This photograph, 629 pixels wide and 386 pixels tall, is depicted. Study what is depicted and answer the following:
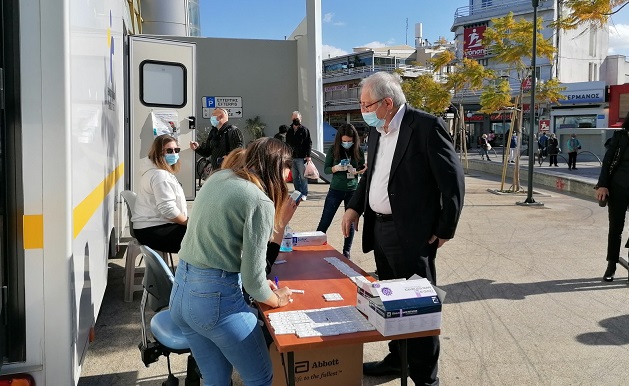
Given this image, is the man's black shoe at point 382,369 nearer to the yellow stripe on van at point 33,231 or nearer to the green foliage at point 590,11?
the yellow stripe on van at point 33,231

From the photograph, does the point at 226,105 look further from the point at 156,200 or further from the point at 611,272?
the point at 611,272

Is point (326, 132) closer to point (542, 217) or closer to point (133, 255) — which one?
point (542, 217)

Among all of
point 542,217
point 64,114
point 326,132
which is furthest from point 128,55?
point 326,132

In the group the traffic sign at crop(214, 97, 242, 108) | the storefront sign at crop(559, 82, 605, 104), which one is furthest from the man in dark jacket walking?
the storefront sign at crop(559, 82, 605, 104)

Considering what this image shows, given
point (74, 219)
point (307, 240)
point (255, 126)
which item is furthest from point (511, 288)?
point (255, 126)

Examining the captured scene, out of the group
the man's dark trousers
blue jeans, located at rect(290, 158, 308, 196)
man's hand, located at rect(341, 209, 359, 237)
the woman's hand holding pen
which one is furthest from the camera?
blue jeans, located at rect(290, 158, 308, 196)

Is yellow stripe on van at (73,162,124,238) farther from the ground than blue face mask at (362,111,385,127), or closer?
closer

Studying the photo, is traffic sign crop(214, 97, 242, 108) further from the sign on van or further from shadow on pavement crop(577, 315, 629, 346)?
shadow on pavement crop(577, 315, 629, 346)

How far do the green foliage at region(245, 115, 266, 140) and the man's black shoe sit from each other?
12782 mm

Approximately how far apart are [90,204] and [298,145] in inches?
340

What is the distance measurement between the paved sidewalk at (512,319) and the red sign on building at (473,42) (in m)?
52.9

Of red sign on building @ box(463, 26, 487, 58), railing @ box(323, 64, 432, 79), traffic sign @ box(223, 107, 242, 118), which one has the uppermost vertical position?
red sign on building @ box(463, 26, 487, 58)

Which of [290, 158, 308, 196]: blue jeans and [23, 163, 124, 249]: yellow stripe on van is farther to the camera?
[290, 158, 308, 196]: blue jeans

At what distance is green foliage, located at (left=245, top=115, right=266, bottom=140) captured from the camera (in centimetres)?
1630
